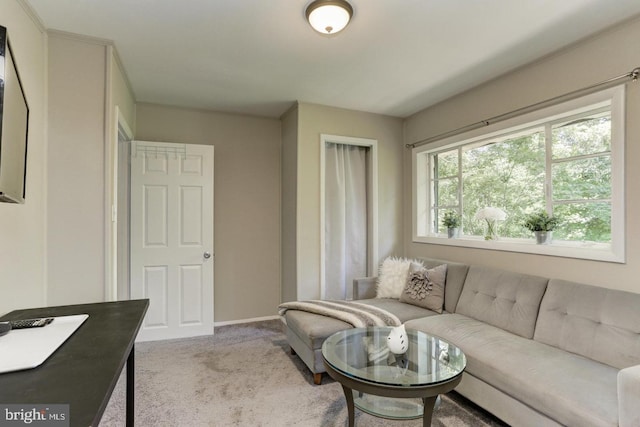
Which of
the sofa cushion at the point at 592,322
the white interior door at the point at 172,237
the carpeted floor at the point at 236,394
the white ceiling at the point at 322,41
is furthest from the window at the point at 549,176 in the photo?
the white interior door at the point at 172,237

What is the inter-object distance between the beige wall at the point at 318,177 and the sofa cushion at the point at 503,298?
1.28 meters

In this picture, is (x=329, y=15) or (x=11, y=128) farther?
(x=329, y=15)

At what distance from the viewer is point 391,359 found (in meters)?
1.83

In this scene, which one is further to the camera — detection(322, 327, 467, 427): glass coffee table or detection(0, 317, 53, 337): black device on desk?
detection(322, 327, 467, 427): glass coffee table

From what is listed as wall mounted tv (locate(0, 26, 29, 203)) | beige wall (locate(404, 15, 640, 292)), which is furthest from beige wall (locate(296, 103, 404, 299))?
wall mounted tv (locate(0, 26, 29, 203))

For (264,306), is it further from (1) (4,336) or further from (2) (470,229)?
(1) (4,336)

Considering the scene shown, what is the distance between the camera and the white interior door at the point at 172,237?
3.28 m

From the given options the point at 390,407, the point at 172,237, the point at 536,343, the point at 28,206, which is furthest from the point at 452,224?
the point at 28,206

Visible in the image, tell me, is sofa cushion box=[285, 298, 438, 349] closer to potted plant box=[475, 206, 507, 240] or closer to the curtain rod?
potted plant box=[475, 206, 507, 240]

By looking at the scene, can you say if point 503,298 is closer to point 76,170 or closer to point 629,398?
point 629,398

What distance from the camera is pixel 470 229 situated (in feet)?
10.8

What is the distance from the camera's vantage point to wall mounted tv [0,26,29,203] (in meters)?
1.29

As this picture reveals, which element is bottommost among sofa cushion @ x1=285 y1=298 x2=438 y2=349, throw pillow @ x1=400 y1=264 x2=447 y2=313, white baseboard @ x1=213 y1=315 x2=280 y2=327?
white baseboard @ x1=213 y1=315 x2=280 y2=327

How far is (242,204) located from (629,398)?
3.50 metres
